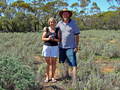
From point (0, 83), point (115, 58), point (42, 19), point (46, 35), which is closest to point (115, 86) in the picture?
point (46, 35)

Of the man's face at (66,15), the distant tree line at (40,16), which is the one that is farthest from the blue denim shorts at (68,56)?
the distant tree line at (40,16)

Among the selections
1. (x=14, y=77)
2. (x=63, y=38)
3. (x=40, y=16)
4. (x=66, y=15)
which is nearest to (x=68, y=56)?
(x=63, y=38)

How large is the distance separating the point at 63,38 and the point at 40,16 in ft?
166

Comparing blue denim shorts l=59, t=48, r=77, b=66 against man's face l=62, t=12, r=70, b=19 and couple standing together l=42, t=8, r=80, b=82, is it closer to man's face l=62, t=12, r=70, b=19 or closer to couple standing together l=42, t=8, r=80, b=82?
couple standing together l=42, t=8, r=80, b=82

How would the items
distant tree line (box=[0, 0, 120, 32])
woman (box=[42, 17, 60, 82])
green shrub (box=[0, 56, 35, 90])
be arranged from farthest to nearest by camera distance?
distant tree line (box=[0, 0, 120, 32]) → woman (box=[42, 17, 60, 82]) → green shrub (box=[0, 56, 35, 90])

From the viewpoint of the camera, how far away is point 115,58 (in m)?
10.5

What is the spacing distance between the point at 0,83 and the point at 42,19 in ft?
169

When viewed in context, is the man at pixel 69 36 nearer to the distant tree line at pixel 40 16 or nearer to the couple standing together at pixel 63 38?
the couple standing together at pixel 63 38

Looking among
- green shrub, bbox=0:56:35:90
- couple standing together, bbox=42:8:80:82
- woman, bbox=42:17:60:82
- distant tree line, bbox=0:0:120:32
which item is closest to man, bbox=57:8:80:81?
couple standing together, bbox=42:8:80:82

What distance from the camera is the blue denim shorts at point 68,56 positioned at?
21.0 feet

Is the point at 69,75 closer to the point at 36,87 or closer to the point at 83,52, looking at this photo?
the point at 36,87

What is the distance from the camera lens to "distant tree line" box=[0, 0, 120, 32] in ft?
153

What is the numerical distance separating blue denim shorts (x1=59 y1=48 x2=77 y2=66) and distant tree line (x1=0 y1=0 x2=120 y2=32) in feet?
128

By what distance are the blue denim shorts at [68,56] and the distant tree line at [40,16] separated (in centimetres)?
3896
